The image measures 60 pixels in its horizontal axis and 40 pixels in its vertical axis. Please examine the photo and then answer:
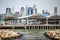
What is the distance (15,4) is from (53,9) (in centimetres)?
79

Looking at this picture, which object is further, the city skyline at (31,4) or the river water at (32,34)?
the city skyline at (31,4)

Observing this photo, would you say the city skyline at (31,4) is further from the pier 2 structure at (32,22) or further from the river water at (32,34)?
the river water at (32,34)

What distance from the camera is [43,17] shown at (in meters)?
2.93

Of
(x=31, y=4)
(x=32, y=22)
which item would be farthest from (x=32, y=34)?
(x=31, y=4)

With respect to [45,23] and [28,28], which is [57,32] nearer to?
[45,23]

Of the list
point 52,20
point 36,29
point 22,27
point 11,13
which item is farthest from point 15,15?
point 52,20

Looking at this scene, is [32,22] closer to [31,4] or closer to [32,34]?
[32,34]

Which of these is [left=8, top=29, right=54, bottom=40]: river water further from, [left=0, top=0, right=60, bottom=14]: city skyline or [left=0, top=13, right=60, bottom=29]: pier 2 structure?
[left=0, top=0, right=60, bottom=14]: city skyline

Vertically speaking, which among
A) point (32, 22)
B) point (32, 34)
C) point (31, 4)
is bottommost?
point (32, 34)

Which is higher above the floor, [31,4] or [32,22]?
[31,4]

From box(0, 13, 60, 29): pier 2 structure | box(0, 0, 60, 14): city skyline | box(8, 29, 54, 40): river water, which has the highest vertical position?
box(0, 0, 60, 14): city skyline

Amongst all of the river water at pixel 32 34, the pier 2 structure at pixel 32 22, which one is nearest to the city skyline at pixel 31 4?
the pier 2 structure at pixel 32 22

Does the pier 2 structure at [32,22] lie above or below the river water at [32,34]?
above

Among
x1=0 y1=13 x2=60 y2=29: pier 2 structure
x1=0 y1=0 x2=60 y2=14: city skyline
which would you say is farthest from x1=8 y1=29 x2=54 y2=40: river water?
x1=0 y1=0 x2=60 y2=14: city skyline
